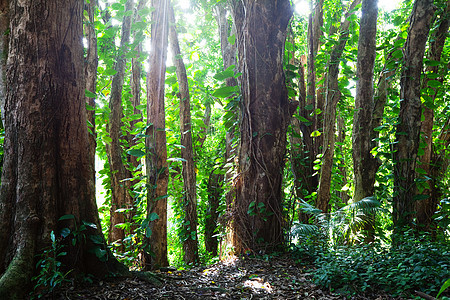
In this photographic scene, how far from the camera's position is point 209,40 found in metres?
10.1

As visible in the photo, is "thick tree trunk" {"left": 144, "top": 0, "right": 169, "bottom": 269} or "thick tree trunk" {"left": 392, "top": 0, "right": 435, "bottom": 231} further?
"thick tree trunk" {"left": 392, "top": 0, "right": 435, "bottom": 231}

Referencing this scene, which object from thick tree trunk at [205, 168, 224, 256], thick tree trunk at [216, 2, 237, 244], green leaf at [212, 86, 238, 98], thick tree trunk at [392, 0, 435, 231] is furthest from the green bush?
thick tree trunk at [205, 168, 224, 256]

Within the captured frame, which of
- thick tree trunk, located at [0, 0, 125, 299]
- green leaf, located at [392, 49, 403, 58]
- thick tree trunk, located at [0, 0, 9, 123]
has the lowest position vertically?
thick tree trunk, located at [0, 0, 125, 299]

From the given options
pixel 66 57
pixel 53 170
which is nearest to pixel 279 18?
pixel 66 57

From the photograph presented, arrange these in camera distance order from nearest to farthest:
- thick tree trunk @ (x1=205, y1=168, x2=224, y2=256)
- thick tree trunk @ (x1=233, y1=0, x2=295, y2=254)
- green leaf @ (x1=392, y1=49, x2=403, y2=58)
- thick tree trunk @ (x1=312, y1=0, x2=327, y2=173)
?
thick tree trunk @ (x1=233, y1=0, x2=295, y2=254), green leaf @ (x1=392, y1=49, x2=403, y2=58), thick tree trunk @ (x1=312, y1=0, x2=327, y2=173), thick tree trunk @ (x1=205, y1=168, x2=224, y2=256)

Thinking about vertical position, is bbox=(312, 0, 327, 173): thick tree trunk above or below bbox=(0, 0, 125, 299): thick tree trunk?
above

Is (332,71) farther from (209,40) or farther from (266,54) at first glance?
(209,40)

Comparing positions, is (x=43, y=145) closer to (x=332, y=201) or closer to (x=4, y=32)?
(x=4, y=32)

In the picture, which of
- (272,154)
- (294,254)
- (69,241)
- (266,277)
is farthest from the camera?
(272,154)

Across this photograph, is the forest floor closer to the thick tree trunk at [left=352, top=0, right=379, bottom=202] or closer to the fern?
the fern

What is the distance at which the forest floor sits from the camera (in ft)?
7.61

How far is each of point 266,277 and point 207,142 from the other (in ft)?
23.2

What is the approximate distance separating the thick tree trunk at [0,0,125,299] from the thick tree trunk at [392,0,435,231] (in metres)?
3.67

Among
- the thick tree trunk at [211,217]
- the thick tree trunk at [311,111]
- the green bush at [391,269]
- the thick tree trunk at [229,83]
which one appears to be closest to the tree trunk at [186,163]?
the thick tree trunk at [229,83]
